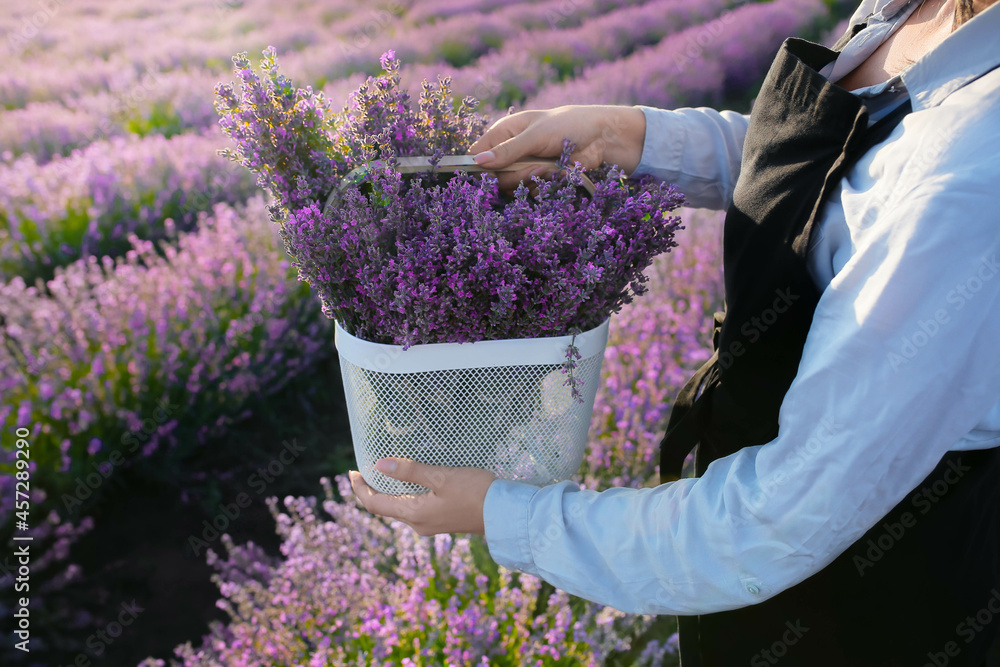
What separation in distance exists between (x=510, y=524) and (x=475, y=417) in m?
0.16

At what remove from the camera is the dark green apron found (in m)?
0.82

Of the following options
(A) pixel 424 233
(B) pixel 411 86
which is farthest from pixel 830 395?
(B) pixel 411 86

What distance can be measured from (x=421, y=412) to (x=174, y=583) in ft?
6.84

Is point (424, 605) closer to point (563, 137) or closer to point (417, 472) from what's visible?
point (417, 472)

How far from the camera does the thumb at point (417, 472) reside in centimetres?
95

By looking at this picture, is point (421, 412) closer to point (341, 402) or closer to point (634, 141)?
point (634, 141)

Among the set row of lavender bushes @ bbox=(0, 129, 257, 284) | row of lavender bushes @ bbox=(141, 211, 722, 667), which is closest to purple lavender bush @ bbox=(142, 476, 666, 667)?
row of lavender bushes @ bbox=(141, 211, 722, 667)

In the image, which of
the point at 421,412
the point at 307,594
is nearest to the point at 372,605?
the point at 307,594

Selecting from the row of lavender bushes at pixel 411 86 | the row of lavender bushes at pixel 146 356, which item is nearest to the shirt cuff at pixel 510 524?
the row of lavender bushes at pixel 146 356

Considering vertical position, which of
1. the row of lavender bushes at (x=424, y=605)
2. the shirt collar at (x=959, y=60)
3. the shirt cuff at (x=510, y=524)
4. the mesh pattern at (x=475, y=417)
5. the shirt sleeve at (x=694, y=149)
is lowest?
the row of lavender bushes at (x=424, y=605)

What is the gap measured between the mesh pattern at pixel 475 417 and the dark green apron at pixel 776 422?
0.22 meters

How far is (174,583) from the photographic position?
2518 millimetres

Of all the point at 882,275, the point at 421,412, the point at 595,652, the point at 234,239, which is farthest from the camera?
the point at 234,239

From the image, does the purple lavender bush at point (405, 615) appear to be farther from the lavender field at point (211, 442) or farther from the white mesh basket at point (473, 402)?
the white mesh basket at point (473, 402)
